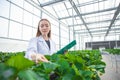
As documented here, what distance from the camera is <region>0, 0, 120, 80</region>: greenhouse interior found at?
41 centimetres

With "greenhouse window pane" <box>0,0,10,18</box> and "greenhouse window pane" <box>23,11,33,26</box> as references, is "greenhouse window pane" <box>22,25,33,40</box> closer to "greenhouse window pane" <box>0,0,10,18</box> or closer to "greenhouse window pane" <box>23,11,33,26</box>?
"greenhouse window pane" <box>23,11,33,26</box>

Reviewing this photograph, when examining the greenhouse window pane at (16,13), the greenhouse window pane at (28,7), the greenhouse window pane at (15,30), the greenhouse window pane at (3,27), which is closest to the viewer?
the greenhouse window pane at (3,27)

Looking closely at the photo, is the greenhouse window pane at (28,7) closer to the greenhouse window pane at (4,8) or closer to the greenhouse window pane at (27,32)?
the greenhouse window pane at (27,32)

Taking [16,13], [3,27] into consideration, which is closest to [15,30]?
[3,27]

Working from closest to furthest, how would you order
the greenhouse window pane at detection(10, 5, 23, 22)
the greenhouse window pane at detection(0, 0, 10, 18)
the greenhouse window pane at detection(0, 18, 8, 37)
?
the greenhouse window pane at detection(0, 18, 8, 37), the greenhouse window pane at detection(0, 0, 10, 18), the greenhouse window pane at detection(10, 5, 23, 22)

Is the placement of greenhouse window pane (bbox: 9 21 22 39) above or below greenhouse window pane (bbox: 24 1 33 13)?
below

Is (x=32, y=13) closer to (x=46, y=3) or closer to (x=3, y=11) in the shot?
(x=46, y=3)

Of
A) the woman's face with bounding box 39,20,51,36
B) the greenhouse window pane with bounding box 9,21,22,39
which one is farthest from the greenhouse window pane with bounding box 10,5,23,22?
the woman's face with bounding box 39,20,51,36

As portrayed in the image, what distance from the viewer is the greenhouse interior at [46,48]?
41 cm

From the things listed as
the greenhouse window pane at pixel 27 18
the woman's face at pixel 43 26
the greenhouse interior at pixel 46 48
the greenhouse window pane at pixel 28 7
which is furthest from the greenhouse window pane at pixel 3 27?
the woman's face at pixel 43 26

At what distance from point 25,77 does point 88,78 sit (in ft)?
1.00

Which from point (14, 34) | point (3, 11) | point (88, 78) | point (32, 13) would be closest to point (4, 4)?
point (3, 11)

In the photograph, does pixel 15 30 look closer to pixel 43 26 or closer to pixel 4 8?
pixel 4 8

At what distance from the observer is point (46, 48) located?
1.92m
